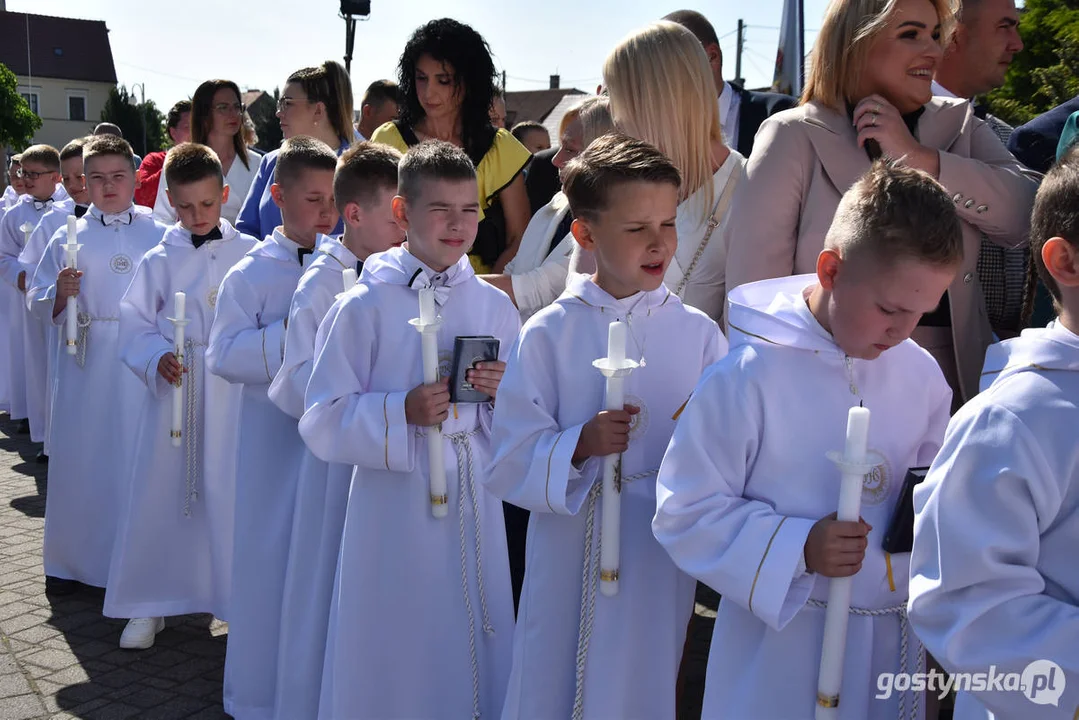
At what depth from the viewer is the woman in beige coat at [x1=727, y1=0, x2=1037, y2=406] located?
139 inches

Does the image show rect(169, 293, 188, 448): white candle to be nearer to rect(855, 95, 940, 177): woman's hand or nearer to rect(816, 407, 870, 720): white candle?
rect(855, 95, 940, 177): woman's hand

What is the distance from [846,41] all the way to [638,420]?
131cm

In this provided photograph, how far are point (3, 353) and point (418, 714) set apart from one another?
1004 centimetres

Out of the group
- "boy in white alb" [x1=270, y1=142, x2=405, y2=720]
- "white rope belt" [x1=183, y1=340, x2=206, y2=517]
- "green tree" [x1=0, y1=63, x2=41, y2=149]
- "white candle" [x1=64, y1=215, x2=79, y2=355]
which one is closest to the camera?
"boy in white alb" [x1=270, y1=142, x2=405, y2=720]

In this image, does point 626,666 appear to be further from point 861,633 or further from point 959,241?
point 959,241

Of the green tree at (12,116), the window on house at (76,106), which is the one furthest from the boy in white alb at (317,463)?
the window on house at (76,106)

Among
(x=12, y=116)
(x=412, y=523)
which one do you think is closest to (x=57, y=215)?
(x=412, y=523)

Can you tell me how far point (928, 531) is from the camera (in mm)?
2213

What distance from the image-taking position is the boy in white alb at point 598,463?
10.9 feet

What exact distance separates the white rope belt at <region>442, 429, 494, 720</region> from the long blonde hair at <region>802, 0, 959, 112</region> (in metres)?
1.58

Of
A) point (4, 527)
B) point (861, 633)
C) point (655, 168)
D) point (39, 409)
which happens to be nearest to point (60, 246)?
point (4, 527)

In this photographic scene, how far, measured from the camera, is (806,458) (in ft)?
9.07

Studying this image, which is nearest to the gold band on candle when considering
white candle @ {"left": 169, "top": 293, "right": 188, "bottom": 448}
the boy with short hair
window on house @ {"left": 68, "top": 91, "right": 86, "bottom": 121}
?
white candle @ {"left": 169, "top": 293, "right": 188, "bottom": 448}

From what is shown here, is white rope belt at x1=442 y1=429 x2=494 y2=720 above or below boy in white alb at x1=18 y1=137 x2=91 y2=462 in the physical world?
below
